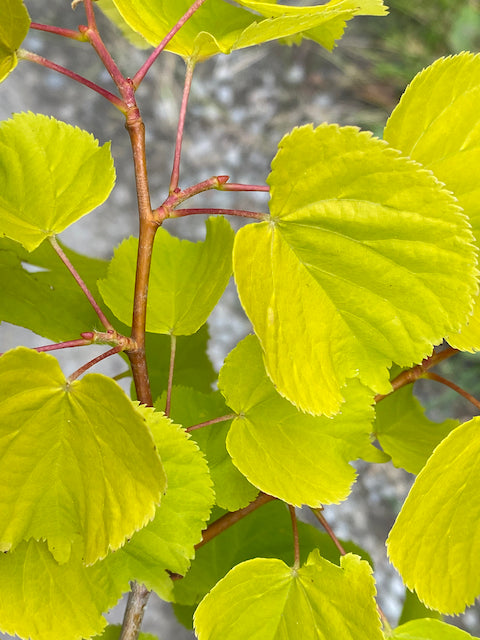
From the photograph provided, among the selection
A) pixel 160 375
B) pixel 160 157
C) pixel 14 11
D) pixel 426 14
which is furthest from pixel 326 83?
pixel 14 11

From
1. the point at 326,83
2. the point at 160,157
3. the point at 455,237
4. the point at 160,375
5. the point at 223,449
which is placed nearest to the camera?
the point at 455,237

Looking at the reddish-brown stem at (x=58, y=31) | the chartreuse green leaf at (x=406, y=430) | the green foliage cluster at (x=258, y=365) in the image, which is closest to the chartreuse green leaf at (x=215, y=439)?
the green foliage cluster at (x=258, y=365)

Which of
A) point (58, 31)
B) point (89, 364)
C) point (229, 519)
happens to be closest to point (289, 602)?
point (229, 519)

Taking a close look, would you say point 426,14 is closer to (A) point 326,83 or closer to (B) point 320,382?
(A) point 326,83

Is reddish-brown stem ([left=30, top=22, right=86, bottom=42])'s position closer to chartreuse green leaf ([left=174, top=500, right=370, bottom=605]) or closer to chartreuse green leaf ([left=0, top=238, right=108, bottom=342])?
chartreuse green leaf ([left=0, top=238, right=108, bottom=342])

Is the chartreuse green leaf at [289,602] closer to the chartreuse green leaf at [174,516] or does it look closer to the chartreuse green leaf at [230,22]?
the chartreuse green leaf at [174,516]

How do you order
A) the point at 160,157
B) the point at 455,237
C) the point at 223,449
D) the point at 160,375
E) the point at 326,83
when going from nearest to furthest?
the point at 455,237, the point at 223,449, the point at 160,375, the point at 160,157, the point at 326,83
